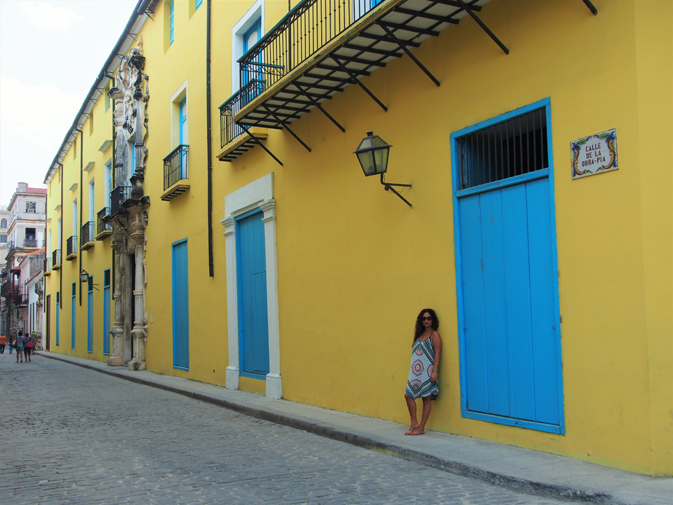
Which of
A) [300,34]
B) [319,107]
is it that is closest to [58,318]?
[300,34]

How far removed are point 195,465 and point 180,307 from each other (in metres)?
9.70

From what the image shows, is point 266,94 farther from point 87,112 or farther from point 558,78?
point 87,112

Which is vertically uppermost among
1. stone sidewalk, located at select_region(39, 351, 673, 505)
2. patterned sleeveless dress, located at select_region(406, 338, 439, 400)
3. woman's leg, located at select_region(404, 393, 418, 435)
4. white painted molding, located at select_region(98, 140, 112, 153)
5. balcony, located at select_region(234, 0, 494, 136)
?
white painted molding, located at select_region(98, 140, 112, 153)

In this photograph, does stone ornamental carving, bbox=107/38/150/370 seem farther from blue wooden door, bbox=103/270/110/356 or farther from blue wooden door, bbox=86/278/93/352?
blue wooden door, bbox=86/278/93/352

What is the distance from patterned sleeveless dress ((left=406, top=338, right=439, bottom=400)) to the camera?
278 inches

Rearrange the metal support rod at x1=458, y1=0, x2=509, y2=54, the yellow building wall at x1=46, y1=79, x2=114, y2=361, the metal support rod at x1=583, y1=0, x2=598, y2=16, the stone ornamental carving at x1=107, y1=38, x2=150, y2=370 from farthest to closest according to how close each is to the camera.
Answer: the yellow building wall at x1=46, y1=79, x2=114, y2=361, the stone ornamental carving at x1=107, y1=38, x2=150, y2=370, the metal support rod at x1=458, y1=0, x2=509, y2=54, the metal support rod at x1=583, y1=0, x2=598, y2=16

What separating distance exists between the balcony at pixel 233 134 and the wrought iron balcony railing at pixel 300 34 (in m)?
0.57

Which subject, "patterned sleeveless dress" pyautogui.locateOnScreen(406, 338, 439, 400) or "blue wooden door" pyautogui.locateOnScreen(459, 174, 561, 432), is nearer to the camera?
"blue wooden door" pyautogui.locateOnScreen(459, 174, 561, 432)

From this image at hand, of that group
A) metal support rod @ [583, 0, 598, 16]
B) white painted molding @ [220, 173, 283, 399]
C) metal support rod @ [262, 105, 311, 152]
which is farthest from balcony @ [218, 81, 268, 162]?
metal support rod @ [583, 0, 598, 16]

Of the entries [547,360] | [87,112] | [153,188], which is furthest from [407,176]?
[87,112]

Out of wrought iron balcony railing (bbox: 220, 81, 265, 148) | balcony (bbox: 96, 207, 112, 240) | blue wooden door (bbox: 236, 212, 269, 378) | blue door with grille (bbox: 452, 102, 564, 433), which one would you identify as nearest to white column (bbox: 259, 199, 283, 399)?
blue wooden door (bbox: 236, 212, 269, 378)

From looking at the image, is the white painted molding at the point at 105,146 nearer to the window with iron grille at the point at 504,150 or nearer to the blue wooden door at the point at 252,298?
the blue wooden door at the point at 252,298

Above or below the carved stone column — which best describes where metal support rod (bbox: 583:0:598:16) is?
above

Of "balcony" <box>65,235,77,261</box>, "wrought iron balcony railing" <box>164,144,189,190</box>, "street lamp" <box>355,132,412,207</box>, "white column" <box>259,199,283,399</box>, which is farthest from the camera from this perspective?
"balcony" <box>65,235,77,261</box>
